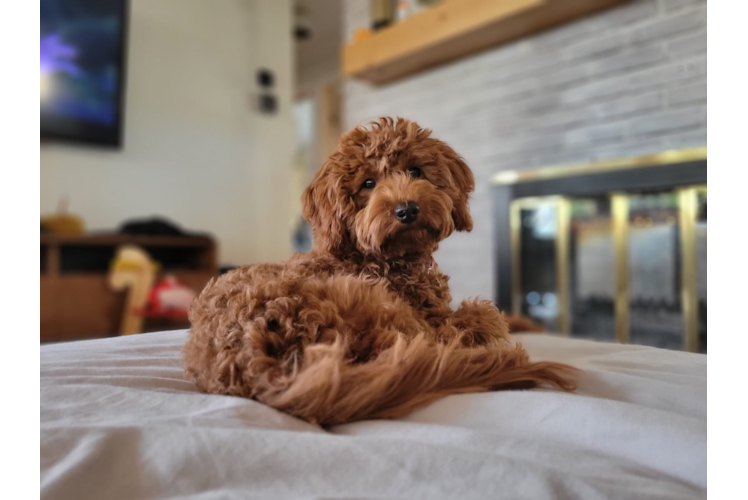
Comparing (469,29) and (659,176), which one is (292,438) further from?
(469,29)

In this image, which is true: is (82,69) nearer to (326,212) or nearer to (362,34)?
(362,34)

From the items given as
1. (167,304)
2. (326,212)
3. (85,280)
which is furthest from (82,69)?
(326,212)

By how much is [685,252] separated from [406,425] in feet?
7.30

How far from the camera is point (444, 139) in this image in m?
3.28

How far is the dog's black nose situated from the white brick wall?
1706 millimetres

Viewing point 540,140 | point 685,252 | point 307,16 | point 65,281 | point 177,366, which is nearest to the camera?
point 177,366

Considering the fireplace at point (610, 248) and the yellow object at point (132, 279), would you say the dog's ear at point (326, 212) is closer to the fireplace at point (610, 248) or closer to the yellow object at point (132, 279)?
the fireplace at point (610, 248)

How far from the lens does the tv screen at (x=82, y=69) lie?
338 centimetres

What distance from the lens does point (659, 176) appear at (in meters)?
2.31

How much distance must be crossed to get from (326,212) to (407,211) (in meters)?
0.16

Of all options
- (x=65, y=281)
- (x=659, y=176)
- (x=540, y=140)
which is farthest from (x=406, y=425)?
(x=65, y=281)

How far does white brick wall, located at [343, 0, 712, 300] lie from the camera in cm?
230

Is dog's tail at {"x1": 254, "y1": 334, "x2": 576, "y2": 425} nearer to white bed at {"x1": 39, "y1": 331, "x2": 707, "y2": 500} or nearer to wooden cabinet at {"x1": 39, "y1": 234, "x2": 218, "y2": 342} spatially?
white bed at {"x1": 39, "y1": 331, "x2": 707, "y2": 500}

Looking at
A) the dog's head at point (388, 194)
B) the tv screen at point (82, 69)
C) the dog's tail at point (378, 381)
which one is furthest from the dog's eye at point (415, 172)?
the tv screen at point (82, 69)
